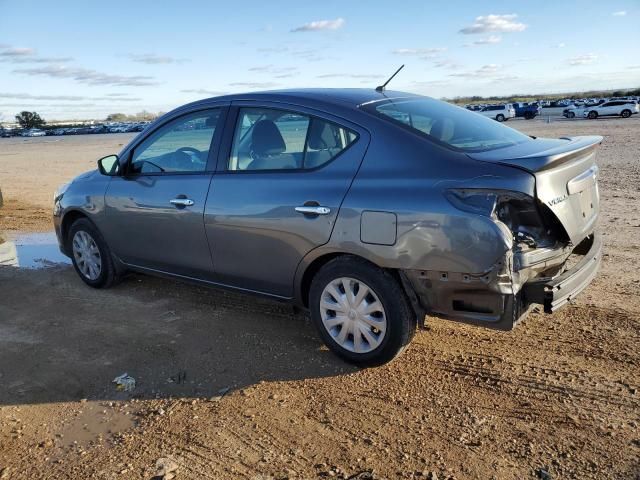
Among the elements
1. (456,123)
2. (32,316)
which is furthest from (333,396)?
(32,316)

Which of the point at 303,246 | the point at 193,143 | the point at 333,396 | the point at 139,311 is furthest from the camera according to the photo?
the point at 139,311

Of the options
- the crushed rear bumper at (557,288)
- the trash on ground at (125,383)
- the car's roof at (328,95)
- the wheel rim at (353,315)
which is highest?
the car's roof at (328,95)

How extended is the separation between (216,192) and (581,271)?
266 cm

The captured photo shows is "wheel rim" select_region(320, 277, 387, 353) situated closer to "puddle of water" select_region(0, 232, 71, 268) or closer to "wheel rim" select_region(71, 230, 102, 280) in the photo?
"wheel rim" select_region(71, 230, 102, 280)

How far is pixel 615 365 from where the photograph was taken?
12.4 ft

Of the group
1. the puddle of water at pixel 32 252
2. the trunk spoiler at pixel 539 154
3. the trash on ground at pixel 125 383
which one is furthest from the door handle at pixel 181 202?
the puddle of water at pixel 32 252

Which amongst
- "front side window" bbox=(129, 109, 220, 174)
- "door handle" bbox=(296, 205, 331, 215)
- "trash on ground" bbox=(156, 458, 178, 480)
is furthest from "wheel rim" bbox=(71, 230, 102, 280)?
"trash on ground" bbox=(156, 458, 178, 480)

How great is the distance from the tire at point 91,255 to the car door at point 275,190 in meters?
1.64

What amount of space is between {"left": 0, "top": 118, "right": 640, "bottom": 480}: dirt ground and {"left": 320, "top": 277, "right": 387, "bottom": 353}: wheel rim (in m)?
0.21

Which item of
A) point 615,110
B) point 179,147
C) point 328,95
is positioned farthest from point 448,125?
point 615,110

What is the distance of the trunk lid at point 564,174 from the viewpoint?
3318 millimetres

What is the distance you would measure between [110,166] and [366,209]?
9.62ft

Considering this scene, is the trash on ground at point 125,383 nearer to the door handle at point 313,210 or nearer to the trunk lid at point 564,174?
the door handle at point 313,210

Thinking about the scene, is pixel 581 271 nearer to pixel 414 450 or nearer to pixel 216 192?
pixel 414 450
